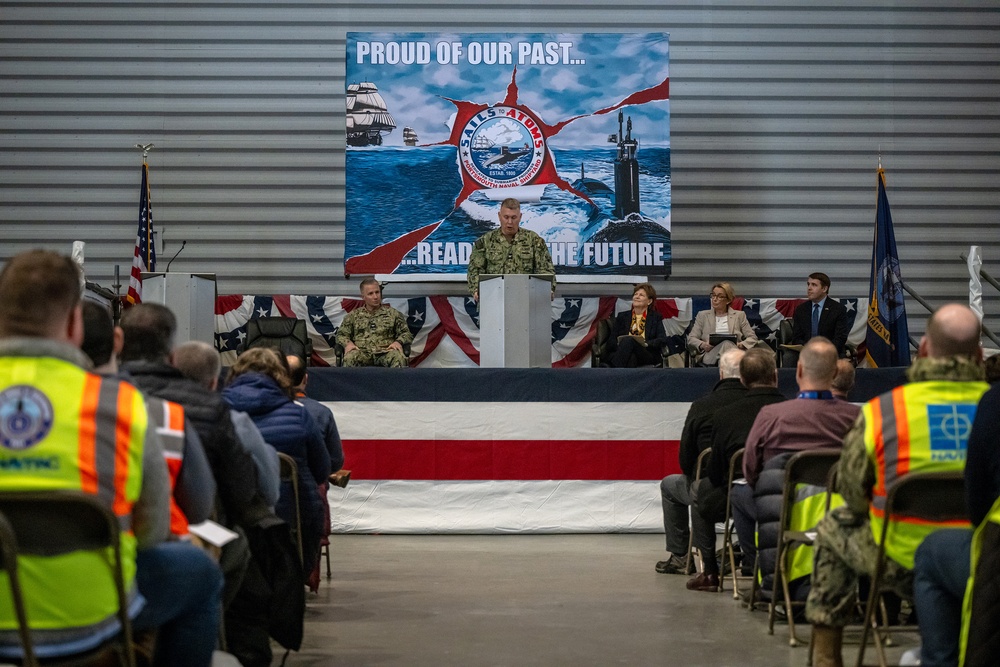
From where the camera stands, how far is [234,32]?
37.3ft

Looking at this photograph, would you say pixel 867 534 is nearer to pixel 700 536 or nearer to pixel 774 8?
pixel 700 536

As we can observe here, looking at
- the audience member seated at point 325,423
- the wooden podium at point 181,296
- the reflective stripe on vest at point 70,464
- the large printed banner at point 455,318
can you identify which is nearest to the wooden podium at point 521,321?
the wooden podium at point 181,296

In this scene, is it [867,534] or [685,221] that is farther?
[685,221]

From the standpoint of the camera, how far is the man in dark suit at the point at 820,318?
32.6ft

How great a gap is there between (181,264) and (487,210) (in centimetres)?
307

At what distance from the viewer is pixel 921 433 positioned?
3127mm

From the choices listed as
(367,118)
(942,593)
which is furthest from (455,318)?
(942,593)

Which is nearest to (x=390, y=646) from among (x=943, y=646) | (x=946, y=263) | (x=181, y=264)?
(x=943, y=646)

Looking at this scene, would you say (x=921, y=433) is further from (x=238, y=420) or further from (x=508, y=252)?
(x=508, y=252)

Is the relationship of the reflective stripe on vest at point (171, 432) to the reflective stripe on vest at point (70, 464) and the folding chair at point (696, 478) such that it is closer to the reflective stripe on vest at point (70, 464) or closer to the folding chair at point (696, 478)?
the reflective stripe on vest at point (70, 464)

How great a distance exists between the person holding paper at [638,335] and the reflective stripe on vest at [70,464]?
7.40 metres

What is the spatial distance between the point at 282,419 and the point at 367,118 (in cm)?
632

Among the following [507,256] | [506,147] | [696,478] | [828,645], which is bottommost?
[828,645]

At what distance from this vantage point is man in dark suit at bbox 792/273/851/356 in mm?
9938
